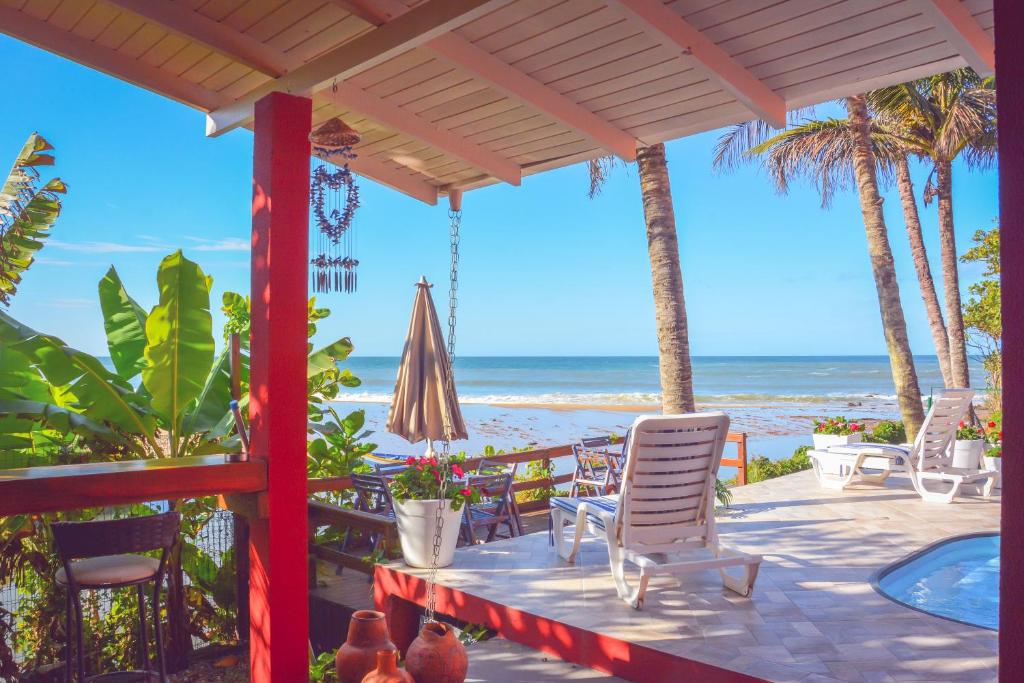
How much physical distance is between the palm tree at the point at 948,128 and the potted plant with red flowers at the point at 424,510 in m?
11.8

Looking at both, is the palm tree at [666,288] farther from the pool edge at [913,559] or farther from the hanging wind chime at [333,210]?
the hanging wind chime at [333,210]

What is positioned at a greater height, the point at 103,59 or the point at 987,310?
the point at 103,59

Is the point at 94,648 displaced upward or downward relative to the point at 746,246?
downward

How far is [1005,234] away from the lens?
6.27 feet

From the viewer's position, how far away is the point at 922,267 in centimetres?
1418

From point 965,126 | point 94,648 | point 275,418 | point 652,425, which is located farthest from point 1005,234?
point 965,126

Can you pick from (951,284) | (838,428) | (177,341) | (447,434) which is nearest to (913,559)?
(447,434)

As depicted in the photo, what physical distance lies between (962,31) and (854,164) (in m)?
9.61

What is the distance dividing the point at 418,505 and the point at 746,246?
42.5 metres

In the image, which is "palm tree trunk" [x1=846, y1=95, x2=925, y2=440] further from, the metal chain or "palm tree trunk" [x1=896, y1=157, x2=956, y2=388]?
the metal chain

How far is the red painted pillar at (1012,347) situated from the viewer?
187cm

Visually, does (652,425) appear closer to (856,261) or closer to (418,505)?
(418,505)

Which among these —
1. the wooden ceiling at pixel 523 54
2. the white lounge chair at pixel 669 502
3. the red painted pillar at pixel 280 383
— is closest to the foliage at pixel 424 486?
the white lounge chair at pixel 669 502

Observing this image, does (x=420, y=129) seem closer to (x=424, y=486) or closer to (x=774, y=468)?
(x=424, y=486)
